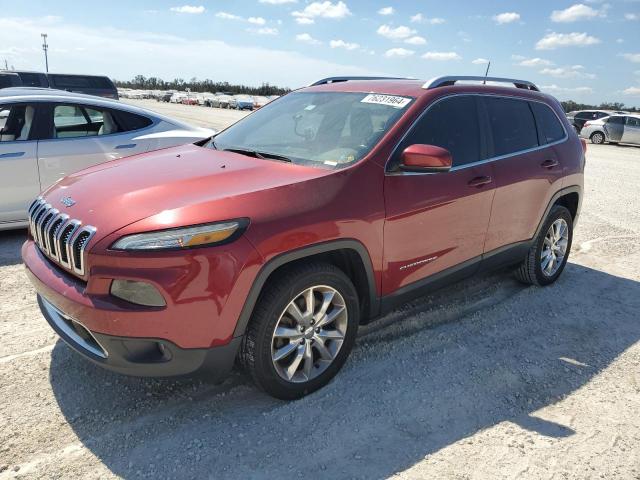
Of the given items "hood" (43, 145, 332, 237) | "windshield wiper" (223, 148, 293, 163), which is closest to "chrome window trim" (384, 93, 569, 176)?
"hood" (43, 145, 332, 237)

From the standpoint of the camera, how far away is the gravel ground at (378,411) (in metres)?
2.52

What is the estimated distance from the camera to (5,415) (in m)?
Answer: 2.76

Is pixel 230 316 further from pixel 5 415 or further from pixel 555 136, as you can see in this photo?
pixel 555 136

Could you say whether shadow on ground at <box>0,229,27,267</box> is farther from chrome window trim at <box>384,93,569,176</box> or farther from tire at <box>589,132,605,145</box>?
tire at <box>589,132,605,145</box>

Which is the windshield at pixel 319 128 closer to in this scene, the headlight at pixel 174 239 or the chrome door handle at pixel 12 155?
the headlight at pixel 174 239

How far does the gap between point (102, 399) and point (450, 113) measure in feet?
9.46

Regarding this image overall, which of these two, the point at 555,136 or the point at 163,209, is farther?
the point at 555,136

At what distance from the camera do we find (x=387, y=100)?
3535mm

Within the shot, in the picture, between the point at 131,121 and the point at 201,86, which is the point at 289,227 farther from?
the point at 201,86

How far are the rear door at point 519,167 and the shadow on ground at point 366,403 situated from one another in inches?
30.3

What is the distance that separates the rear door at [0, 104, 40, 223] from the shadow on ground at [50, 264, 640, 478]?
103 inches

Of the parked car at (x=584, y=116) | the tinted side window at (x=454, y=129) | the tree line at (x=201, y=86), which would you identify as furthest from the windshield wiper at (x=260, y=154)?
the tree line at (x=201, y=86)

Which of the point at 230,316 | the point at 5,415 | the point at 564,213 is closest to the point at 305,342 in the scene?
the point at 230,316

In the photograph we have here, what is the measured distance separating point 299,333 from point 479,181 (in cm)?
178
